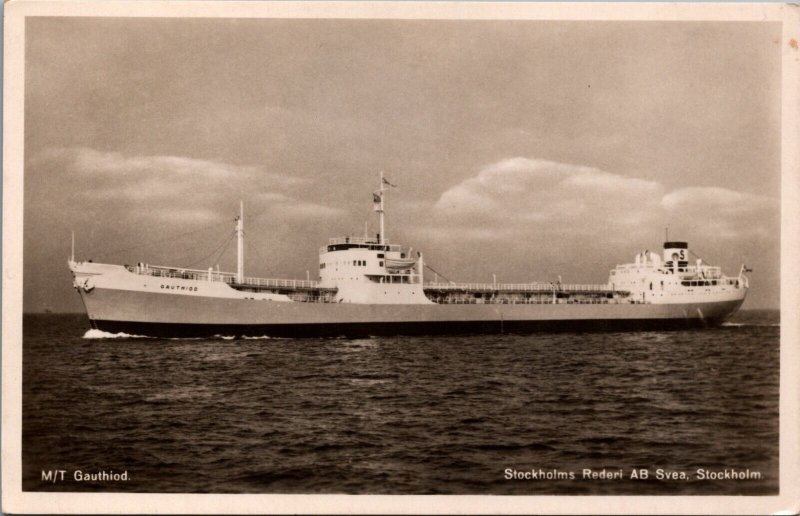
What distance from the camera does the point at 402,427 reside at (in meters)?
7.00

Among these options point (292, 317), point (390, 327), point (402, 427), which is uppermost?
point (292, 317)

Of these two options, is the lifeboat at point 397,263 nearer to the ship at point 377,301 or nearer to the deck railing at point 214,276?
the ship at point 377,301

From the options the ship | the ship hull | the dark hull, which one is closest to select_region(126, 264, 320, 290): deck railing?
the ship

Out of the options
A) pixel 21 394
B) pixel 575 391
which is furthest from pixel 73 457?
pixel 575 391

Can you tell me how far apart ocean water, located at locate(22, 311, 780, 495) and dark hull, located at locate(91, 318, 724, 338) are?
13.5 ft

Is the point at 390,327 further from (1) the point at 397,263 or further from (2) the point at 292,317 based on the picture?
(2) the point at 292,317

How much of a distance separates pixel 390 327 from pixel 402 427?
6683 mm

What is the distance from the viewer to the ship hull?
12625 millimetres

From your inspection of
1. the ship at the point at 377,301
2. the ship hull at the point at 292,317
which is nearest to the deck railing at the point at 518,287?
the ship at the point at 377,301

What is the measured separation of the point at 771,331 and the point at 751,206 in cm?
163

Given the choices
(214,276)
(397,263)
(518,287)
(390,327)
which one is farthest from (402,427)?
(518,287)

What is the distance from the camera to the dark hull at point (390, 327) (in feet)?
41.6

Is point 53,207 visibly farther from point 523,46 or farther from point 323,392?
point 523,46

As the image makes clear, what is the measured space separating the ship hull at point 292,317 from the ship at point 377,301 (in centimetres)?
2
